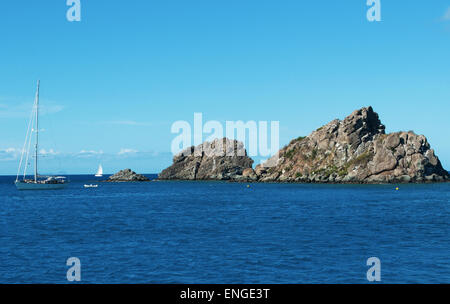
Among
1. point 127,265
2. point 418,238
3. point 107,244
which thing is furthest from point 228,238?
point 418,238

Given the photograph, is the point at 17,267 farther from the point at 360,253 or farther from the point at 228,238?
the point at 360,253

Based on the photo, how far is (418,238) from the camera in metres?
48.2

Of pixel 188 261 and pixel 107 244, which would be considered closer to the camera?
pixel 188 261

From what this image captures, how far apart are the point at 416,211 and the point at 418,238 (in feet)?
117

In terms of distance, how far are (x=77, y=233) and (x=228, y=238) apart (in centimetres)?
1930

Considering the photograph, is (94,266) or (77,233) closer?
(94,266)

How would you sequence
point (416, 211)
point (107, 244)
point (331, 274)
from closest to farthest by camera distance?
point (331, 274) → point (107, 244) → point (416, 211)

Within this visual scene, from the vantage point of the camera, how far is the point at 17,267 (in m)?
34.2

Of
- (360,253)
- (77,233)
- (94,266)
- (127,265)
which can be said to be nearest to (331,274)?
(360,253)
